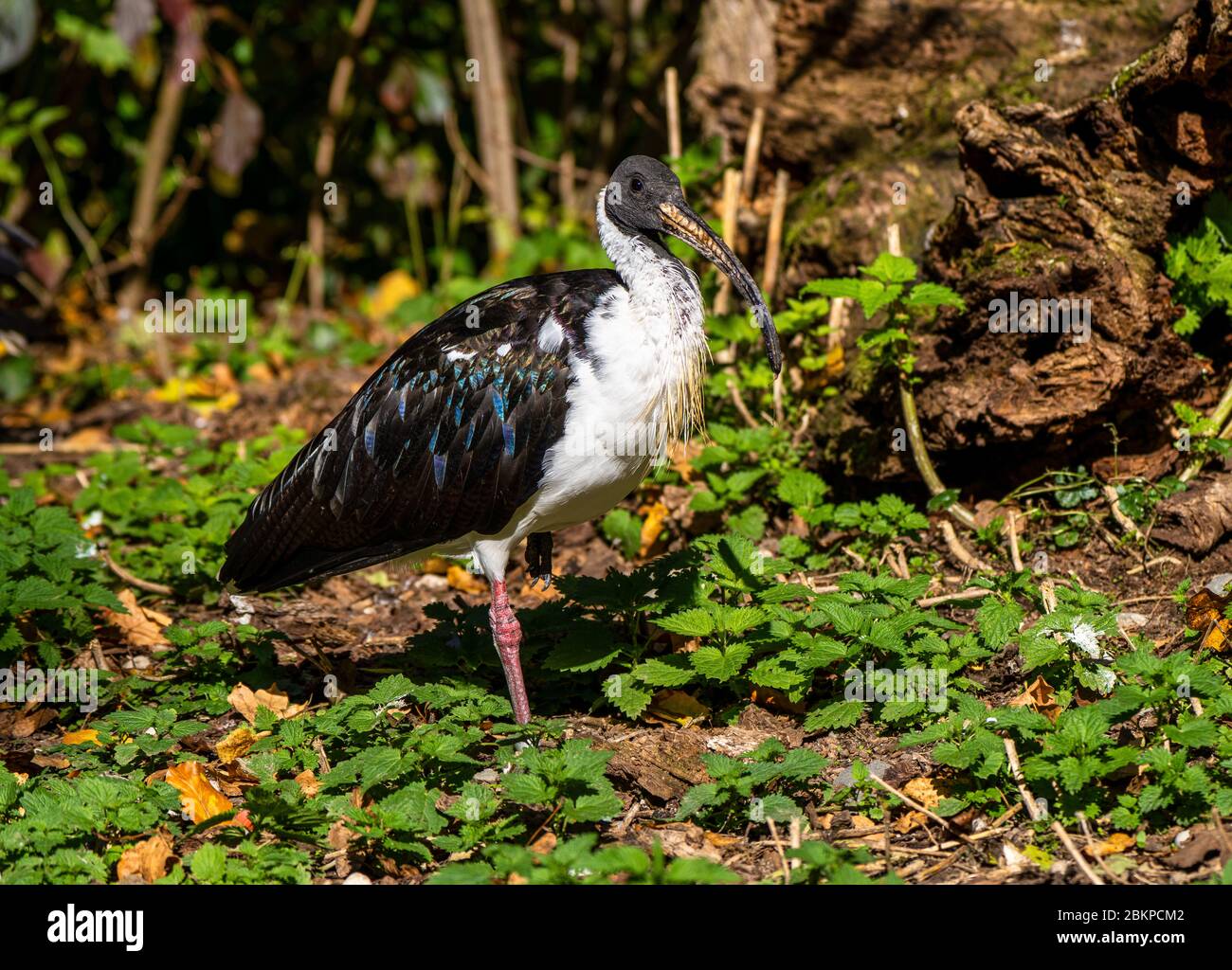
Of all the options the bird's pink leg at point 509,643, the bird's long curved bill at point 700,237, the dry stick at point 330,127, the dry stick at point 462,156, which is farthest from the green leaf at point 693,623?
the dry stick at point 330,127

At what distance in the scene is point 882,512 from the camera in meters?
6.48

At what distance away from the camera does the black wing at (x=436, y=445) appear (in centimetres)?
530

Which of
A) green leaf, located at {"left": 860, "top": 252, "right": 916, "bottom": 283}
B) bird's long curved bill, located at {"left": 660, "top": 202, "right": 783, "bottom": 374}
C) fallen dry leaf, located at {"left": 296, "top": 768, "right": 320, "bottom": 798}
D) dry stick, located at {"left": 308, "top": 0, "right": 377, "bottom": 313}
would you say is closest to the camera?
fallen dry leaf, located at {"left": 296, "top": 768, "right": 320, "bottom": 798}

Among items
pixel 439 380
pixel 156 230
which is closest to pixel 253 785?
pixel 439 380

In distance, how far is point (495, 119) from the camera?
431 inches

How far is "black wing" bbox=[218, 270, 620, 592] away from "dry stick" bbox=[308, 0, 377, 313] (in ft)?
18.0

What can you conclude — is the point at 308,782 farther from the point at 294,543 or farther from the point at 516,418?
the point at 516,418

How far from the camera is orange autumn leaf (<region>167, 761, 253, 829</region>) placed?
4.77 m

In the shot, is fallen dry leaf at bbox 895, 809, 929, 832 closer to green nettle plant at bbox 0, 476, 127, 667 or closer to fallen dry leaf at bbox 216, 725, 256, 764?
fallen dry leaf at bbox 216, 725, 256, 764

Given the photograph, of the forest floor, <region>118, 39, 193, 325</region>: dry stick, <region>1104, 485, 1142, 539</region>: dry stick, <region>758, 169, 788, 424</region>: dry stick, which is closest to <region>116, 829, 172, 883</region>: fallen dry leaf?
the forest floor

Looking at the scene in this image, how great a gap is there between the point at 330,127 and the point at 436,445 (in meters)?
6.09

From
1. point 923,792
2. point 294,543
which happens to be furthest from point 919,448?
point 294,543

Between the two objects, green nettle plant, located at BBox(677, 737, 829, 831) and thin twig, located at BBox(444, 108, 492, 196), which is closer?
green nettle plant, located at BBox(677, 737, 829, 831)

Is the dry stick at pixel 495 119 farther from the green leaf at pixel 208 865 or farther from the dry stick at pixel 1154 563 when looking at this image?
the green leaf at pixel 208 865
